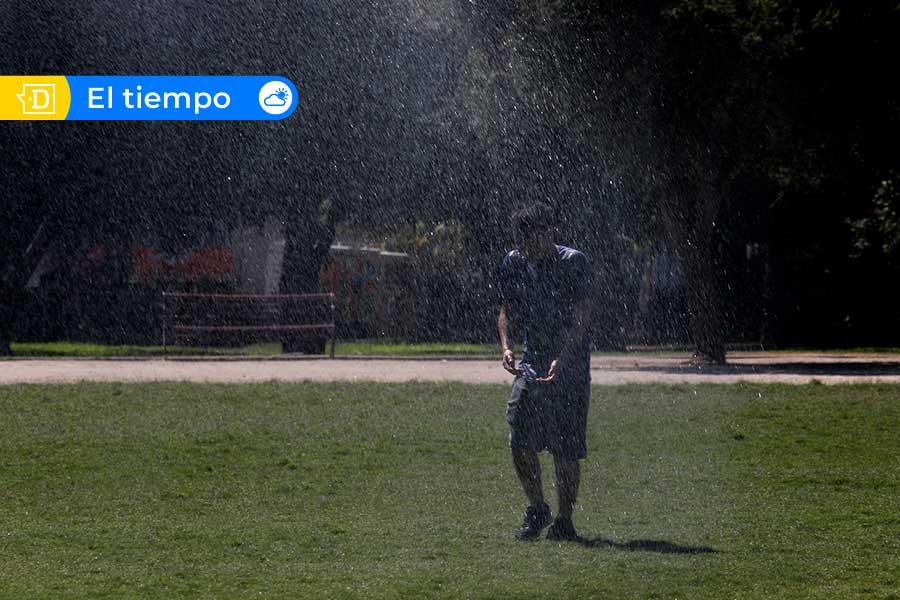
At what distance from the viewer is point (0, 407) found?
1573cm

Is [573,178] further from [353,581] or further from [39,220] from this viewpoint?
[353,581]

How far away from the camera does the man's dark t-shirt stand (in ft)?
26.3

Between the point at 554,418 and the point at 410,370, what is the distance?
592 inches

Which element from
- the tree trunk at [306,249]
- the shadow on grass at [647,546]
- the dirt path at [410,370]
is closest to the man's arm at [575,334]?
the shadow on grass at [647,546]

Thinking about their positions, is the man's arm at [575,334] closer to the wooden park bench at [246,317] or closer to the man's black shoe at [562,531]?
the man's black shoe at [562,531]

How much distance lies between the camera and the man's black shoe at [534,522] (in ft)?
26.7

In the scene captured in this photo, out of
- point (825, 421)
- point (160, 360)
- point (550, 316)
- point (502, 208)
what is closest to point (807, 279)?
point (502, 208)

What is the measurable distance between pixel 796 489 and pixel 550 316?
313 cm

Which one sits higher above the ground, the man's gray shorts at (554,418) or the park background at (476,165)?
the park background at (476,165)

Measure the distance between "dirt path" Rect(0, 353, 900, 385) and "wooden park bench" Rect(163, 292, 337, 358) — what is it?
1.01 metres

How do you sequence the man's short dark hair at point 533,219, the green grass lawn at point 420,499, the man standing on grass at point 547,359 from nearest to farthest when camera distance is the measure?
the green grass lawn at point 420,499 → the man's short dark hair at point 533,219 → the man standing on grass at point 547,359

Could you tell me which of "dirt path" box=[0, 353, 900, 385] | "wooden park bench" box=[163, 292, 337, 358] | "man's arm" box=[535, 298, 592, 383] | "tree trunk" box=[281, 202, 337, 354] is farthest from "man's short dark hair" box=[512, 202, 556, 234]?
"tree trunk" box=[281, 202, 337, 354]

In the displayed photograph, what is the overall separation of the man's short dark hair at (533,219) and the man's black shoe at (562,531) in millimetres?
1638

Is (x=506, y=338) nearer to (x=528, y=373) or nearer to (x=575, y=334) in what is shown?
(x=528, y=373)
